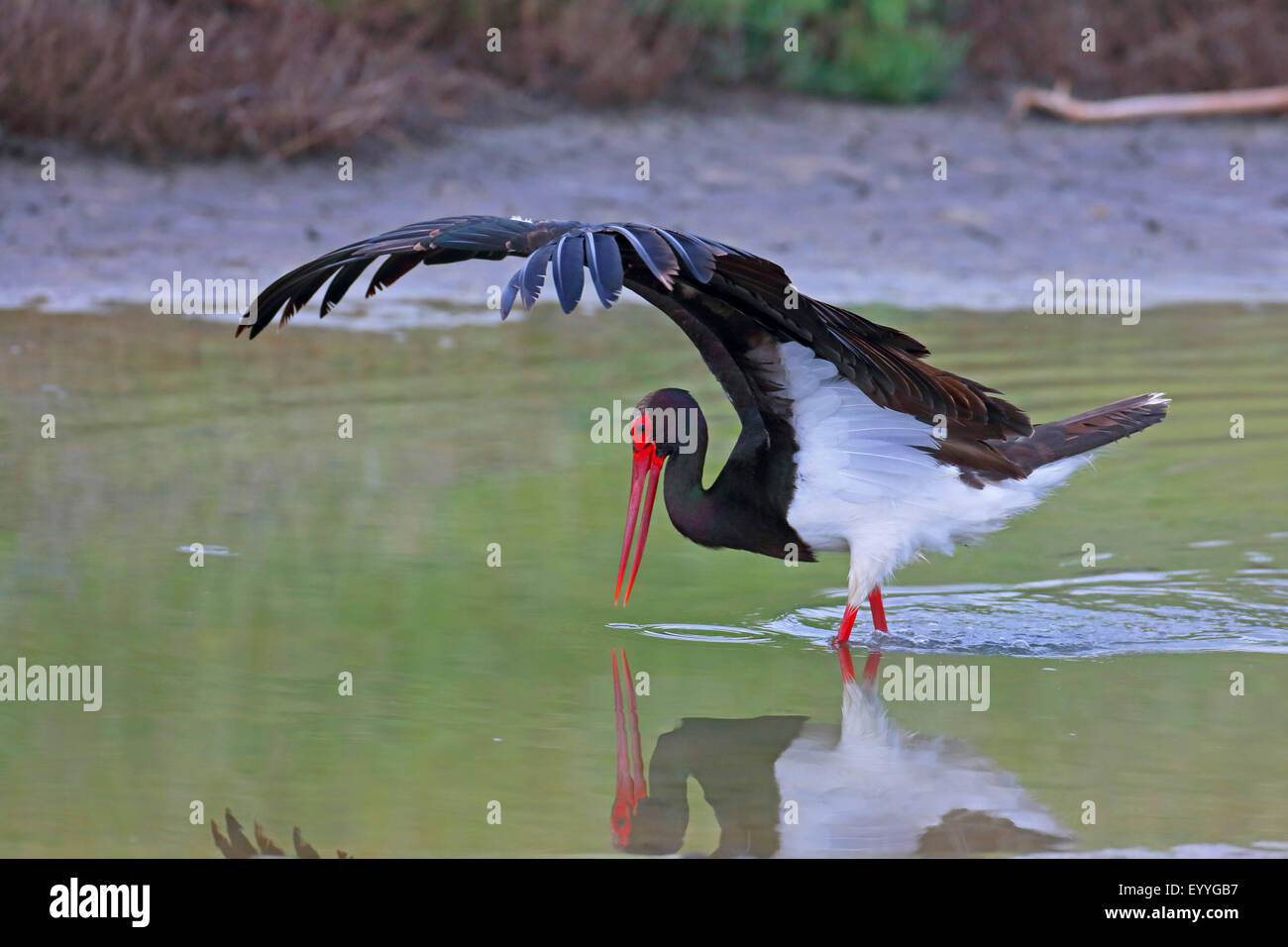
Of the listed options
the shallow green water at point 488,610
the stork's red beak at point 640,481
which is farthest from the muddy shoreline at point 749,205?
the stork's red beak at point 640,481

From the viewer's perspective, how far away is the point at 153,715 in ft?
16.3

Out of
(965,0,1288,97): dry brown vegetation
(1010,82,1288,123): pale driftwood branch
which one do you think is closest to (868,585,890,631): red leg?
(1010,82,1288,123): pale driftwood branch

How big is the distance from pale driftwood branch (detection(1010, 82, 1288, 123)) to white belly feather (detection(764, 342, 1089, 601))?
10.6 meters

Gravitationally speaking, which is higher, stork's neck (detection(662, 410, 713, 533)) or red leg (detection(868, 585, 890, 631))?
stork's neck (detection(662, 410, 713, 533))

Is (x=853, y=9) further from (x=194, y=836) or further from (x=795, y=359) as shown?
(x=194, y=836)

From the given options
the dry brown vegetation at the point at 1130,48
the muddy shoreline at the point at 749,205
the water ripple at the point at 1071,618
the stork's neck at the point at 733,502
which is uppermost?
the dry brown vegetation at the point at 1130,48

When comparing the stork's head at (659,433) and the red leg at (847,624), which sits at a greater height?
the stork's head at (659,433)

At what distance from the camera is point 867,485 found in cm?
554

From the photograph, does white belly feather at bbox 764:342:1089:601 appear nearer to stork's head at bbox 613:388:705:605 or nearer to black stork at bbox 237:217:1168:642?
black stork at bbox 237:217:1168:642

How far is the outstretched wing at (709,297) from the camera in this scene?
14.1ft

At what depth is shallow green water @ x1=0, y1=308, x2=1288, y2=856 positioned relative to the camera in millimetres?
4508

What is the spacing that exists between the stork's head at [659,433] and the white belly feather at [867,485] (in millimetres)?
368

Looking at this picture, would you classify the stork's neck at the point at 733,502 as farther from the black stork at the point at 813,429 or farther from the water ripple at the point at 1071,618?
the water ripple at the point at 1071,618

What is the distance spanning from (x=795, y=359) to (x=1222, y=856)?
1796 millimetres
